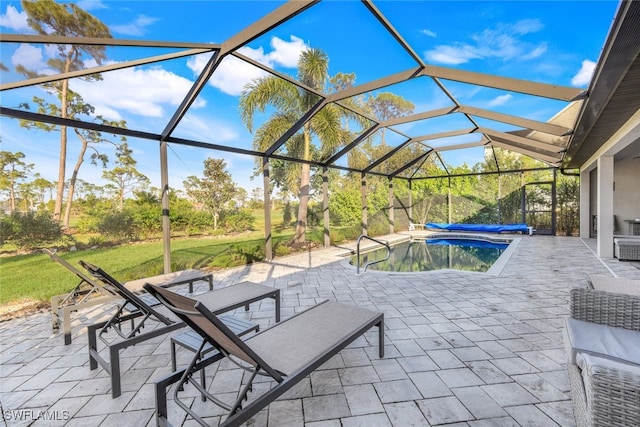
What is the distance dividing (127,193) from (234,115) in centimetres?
384

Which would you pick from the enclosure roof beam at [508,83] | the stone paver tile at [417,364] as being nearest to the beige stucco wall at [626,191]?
the enclosure roof beam at [508,83]

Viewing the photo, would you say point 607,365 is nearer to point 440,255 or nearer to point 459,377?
point 459,377

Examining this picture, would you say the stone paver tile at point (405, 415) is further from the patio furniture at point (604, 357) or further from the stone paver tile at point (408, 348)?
the patio furniture at point (604, 357)

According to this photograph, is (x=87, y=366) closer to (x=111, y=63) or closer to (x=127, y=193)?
(x=111, y=63)

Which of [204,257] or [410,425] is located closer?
[410,425]

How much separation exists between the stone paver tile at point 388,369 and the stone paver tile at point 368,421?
46 cm

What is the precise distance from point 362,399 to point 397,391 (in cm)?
31

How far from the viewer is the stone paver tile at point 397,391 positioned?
2.18 metres

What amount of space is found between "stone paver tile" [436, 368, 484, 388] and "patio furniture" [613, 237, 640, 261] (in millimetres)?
7307

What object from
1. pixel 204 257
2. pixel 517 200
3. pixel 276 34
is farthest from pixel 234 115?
pixel 517 200

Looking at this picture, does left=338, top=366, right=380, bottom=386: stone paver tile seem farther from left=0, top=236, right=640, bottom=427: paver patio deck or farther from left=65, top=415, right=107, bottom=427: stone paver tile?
left=65, top=415, right=107, bottom=427: stone paver tile

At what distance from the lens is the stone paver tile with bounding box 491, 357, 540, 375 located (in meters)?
2.47

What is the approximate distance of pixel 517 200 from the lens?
13609mm

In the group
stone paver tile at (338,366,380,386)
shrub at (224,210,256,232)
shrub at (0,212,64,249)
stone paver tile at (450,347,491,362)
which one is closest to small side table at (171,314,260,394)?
stone paver tile at (338,366,380,386)
